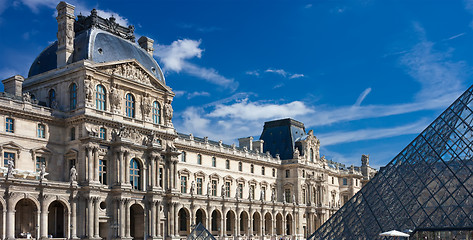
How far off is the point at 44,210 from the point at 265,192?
3749cm

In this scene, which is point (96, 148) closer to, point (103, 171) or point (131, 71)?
point (103, 171)

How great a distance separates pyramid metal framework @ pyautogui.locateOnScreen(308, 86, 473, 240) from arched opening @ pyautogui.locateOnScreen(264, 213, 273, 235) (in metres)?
33.0

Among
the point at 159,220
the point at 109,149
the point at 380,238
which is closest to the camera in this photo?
the point at 380,238

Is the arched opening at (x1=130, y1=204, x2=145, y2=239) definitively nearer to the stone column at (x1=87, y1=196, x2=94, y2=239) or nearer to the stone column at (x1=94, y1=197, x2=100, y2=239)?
the stone column at (x1=94, y1=197, x2=100, y2=239)

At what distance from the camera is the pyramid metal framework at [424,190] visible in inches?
1296

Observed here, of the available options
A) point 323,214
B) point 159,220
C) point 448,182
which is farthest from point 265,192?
point 448,182

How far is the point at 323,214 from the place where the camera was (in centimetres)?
8012

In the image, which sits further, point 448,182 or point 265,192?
point 265,192

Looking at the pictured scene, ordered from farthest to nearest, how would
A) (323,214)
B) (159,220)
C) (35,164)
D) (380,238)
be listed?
(323,214)
(159,220)
(35,164)
(380,238)

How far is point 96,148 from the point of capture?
4441 cm

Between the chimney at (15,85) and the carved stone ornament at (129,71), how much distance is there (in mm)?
6994

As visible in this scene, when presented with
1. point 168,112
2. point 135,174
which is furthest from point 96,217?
point 168,112

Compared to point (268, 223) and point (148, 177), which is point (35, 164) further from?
point (268, 223)

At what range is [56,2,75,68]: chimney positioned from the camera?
153 feet
